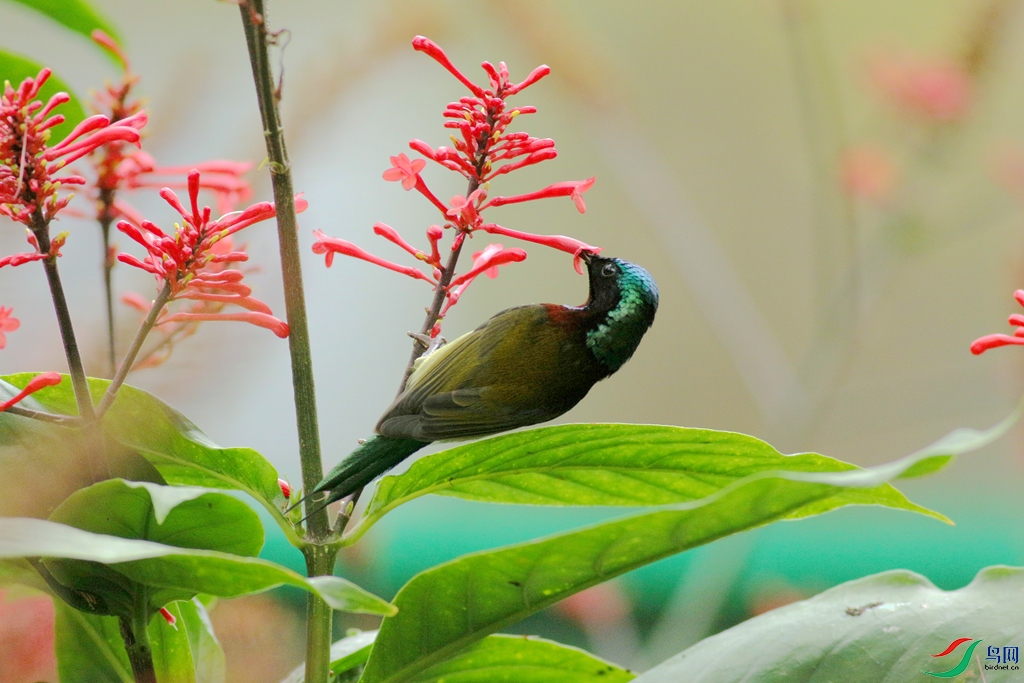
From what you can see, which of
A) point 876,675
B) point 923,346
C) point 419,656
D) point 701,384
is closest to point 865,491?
point 876,675

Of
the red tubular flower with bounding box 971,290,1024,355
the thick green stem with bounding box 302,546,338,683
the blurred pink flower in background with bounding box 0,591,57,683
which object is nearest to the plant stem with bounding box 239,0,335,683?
the thick green stem with bounding box 302,546,338,683

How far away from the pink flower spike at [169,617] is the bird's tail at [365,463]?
0.10 metres

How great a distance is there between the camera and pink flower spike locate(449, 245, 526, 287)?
506mm

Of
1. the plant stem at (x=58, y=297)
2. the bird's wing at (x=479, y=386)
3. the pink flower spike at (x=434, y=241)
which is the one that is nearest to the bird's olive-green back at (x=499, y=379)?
the bird's wing at (x=479, y=386)

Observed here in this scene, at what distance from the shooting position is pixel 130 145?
0.49m

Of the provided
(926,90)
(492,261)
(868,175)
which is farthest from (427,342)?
(868,175)

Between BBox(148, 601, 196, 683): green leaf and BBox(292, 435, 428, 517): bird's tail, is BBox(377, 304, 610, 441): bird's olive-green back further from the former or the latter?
BBox(148, 601, 196, 683): green leaf

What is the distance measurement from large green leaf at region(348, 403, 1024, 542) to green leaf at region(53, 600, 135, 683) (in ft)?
0.48

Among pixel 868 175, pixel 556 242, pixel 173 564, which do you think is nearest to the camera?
pixel 173 564

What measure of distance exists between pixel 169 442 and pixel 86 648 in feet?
0.38

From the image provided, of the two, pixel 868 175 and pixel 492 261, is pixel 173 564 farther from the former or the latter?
pixel 868 175

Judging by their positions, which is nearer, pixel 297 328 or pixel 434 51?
pixel 297 328

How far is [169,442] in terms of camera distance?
1.44ft

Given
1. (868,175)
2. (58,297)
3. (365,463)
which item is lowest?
(365,463)
